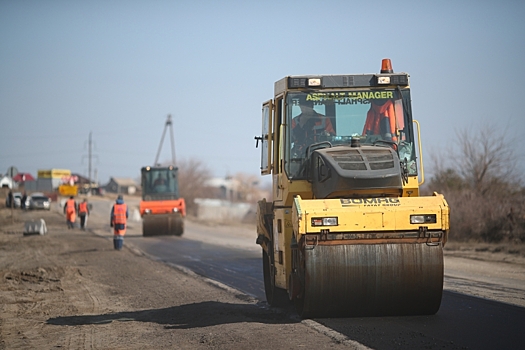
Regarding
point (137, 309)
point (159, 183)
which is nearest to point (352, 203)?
point (137, 309)

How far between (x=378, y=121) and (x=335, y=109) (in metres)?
0.60

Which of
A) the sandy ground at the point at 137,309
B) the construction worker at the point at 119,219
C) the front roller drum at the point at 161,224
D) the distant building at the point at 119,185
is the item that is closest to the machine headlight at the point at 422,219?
the sandy ground at the point at 137,309

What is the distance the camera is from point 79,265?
709 inches

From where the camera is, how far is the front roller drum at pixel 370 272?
7691 mm

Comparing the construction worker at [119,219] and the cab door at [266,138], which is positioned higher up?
the cab door at [266,138]

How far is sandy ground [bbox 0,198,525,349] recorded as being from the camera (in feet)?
25.3

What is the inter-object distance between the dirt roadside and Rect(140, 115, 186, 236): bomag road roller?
11.8 meters

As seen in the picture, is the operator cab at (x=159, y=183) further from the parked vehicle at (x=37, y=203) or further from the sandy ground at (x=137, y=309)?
the parked vehicle at (x=37, y=203)

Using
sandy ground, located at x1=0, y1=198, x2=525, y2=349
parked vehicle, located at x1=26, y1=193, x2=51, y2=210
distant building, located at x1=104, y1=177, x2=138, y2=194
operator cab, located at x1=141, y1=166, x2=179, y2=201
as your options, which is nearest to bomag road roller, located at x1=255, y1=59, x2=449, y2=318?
sandy ground, located at x1=0, y1=198, x2=525, y2=349

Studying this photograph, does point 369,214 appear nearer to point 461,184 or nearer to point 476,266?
point 476,266

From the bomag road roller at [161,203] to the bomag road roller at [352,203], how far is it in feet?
70.8

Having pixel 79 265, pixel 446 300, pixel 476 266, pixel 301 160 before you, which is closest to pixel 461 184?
pixel 476 266

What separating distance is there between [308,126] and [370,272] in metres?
2.29

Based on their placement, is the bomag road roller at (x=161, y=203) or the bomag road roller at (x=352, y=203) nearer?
the bomag road roller at (x=352, y=203)
